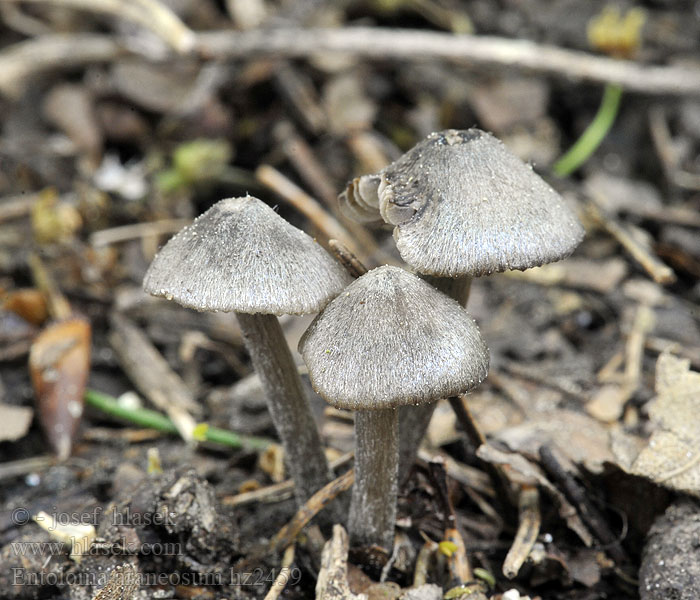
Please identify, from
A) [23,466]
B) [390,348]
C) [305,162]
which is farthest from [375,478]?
[305,162]

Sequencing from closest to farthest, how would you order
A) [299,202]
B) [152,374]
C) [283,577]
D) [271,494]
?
[283,577], [271,494], [152,374], [299,202]

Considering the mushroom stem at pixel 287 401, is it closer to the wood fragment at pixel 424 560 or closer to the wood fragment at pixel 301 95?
the wood fragment at pixel 424 560

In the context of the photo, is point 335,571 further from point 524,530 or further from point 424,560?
point 524,530

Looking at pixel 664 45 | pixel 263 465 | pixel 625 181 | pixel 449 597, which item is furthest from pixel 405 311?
pixel 664 45

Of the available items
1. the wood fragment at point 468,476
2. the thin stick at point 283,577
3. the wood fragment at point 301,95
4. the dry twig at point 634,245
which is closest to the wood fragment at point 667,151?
the dry twig at point 634,245

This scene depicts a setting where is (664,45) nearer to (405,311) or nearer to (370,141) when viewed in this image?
(370,141)

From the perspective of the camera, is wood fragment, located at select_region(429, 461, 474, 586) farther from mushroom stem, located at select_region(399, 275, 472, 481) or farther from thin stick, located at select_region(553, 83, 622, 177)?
thin stick, located at select_region(553, 83, 622, 177)
